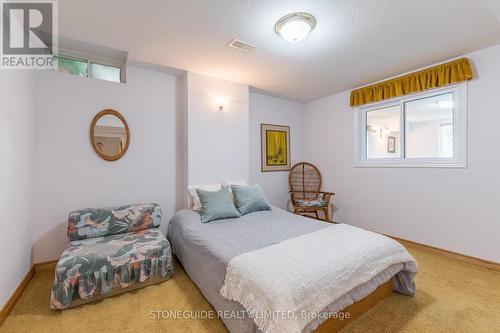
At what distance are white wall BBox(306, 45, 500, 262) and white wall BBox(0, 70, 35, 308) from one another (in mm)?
4108

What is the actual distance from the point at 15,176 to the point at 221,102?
7.49 feet

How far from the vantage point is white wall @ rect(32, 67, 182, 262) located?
225cm

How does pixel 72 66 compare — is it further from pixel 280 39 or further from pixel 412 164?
pixel 412 164

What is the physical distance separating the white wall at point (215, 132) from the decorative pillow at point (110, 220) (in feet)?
2.14

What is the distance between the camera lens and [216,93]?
3092 mm

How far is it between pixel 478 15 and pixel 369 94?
1.51 meters

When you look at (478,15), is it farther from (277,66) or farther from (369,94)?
(277,66)

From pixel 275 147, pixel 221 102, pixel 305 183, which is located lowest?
pixel 305 183

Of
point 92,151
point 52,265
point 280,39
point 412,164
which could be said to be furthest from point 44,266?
point 412,164

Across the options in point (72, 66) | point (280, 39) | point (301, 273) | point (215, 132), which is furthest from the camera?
point (215, 132)

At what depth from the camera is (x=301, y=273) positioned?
4.17 ft

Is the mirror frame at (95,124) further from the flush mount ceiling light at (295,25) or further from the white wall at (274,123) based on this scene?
the flush mount ceiling light at (295,25)

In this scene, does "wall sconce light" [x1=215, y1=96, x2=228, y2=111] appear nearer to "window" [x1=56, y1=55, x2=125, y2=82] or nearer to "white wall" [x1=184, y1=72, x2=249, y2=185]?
"white wall" [x1=184, y1=72, x2=249, y2=185]

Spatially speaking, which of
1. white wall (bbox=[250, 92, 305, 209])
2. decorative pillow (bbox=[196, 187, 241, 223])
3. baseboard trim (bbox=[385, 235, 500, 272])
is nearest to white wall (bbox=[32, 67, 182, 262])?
decorative pillow (bbox=[196, 187, 241, 223])
